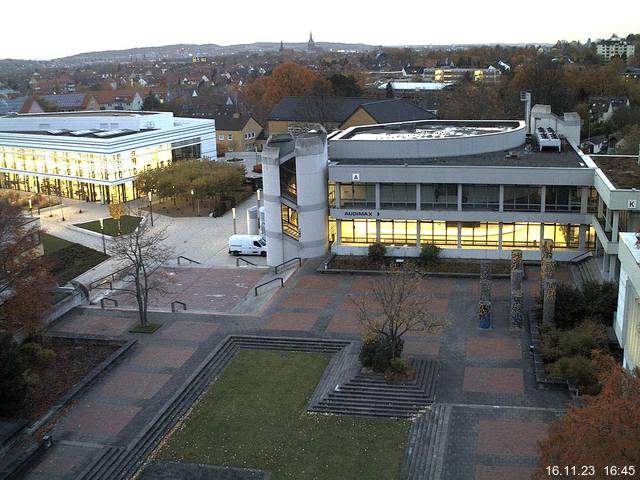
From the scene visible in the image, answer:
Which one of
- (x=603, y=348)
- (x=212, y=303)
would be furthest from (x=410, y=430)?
(x=212, y=303)

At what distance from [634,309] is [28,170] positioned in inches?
2433

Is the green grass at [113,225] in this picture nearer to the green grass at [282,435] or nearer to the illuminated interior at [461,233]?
the illuminated interior at [461,233]

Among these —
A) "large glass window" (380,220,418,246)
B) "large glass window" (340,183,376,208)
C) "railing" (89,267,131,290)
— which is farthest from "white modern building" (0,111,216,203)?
"large glass window" (380,220,418,246)

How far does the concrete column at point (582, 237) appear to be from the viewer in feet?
126

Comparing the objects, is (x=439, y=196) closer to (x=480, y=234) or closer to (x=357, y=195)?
(x=480, y=234)

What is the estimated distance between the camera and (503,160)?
41719mm

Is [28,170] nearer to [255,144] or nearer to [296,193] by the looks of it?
[255,144]

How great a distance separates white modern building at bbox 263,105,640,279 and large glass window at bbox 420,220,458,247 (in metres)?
0.06

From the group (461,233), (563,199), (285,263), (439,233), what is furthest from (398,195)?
(563,199)

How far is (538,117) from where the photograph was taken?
52500 millimetres

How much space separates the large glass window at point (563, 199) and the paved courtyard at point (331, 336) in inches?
161

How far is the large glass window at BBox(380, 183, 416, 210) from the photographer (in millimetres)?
→ 40281

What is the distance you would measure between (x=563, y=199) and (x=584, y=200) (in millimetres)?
1070

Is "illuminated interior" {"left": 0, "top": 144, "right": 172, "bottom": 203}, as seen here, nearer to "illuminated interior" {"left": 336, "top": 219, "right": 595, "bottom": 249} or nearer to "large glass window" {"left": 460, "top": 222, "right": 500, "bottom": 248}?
"illuminated interior" {"left": 336, "top": 219, "right": 595, "bottom": 249}
